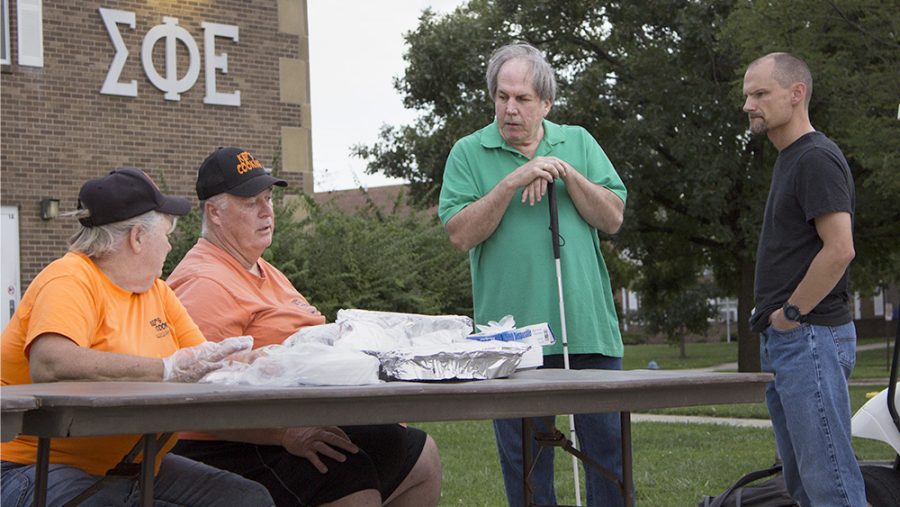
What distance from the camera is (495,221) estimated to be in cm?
425

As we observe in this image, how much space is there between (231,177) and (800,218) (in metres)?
2.03

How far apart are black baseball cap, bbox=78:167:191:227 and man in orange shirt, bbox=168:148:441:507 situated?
0.43 metres

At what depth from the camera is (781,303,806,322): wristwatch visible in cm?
416

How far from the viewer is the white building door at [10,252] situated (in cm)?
1385

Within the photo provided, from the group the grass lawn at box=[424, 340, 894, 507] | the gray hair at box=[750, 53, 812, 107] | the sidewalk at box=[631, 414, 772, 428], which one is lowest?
the sidewalk at box=[631, 414, 772, 428]

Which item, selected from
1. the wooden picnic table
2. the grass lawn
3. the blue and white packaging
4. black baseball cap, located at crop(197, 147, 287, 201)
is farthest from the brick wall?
the wooden picnic table

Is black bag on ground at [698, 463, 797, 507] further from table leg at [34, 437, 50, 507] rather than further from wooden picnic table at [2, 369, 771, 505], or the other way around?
table leg at [34, 437, 50, 507]

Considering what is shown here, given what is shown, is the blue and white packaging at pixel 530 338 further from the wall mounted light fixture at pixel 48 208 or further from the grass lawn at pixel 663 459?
the wall mounted light fixture at pixel 48 208

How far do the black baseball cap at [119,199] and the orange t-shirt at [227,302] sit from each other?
15.1 inches

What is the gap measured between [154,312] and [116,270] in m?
0.18

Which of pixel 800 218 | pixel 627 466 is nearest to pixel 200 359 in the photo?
pixel 627 466

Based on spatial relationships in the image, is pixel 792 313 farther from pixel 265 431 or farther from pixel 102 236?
pixel 102 236

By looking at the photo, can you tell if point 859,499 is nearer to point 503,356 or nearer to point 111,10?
point 503,356

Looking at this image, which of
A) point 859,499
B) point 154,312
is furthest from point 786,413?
point 154,312
